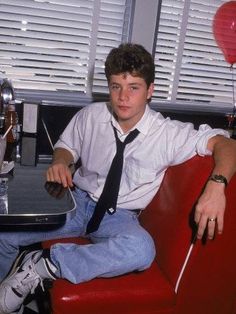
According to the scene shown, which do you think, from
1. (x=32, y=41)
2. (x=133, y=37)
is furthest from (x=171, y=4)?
(x=32, y=41)

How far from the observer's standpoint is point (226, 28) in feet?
7.89

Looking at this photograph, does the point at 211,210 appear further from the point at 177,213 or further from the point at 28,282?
the point at 28,282

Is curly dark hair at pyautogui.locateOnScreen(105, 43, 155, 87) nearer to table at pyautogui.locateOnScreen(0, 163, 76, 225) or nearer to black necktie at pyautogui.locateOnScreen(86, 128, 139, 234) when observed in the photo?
black necktie at pyautogui.locateOnScreen(86, 128, 139, 234)

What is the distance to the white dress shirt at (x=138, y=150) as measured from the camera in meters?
1.46

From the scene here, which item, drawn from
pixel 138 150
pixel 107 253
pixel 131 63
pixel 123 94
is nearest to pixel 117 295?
pixel 107 253

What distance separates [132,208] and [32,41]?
1286 mm

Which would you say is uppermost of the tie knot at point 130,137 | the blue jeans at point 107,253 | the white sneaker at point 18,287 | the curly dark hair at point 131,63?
the curly dark hair at point 131,63

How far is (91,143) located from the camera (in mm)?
1661

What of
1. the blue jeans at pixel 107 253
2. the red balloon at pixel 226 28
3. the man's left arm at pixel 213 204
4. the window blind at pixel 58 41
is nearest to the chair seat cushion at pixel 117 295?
the blue jeans at pixel 107 253

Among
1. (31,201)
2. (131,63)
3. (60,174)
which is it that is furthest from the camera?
(131,63)

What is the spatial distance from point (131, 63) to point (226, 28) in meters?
1.23

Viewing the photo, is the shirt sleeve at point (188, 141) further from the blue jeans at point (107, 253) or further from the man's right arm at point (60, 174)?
the man's right arm at point (60, 174)

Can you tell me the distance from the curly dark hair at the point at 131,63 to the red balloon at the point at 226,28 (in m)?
1.09

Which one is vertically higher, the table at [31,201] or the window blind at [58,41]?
the window blind at [58,41]
